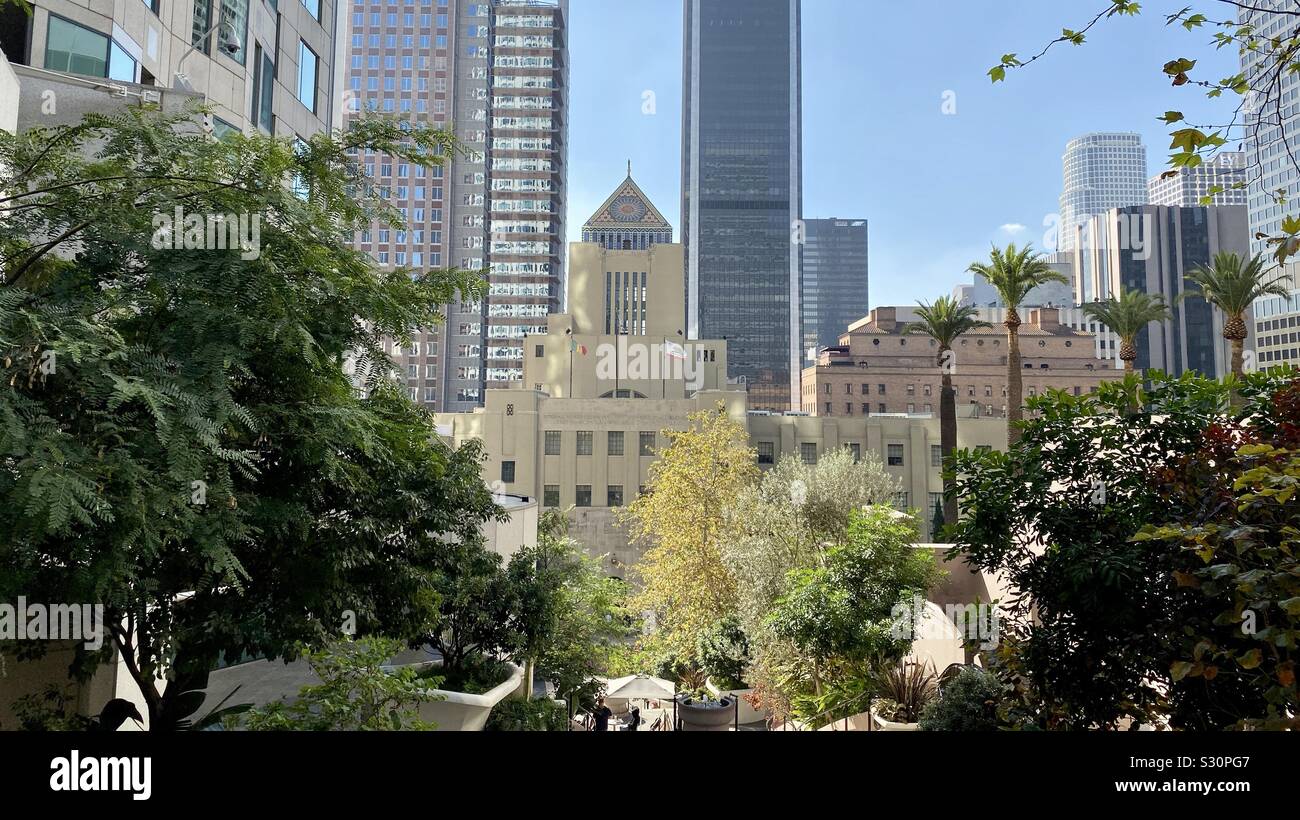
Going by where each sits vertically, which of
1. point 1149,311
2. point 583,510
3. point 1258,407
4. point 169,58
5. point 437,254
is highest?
point 437,254

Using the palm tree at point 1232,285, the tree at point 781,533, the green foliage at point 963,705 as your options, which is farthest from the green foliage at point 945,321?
the green foliage at point 963,705

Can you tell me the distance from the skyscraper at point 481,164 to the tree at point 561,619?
98.7 metres

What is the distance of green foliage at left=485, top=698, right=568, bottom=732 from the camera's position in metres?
10.7

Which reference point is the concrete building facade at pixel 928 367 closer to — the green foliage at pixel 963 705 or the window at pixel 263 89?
the window at pixel 263 89

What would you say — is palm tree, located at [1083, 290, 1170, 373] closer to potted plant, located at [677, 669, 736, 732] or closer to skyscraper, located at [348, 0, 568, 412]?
potted plant, located at [677, 669, 736, 732]

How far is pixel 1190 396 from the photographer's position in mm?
7277

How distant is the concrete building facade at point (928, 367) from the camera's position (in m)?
105

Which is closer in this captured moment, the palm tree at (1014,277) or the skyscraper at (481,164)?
the palm tree at (1014,277)

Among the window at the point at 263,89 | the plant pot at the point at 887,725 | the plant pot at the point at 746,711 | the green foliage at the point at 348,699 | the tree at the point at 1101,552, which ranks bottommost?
the plant pot at the point at 746,711

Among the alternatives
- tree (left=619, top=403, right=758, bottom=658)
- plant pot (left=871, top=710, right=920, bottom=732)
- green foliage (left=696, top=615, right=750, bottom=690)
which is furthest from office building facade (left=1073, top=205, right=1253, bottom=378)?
plant pot (left=871, top=710, right=920, bottom=732)

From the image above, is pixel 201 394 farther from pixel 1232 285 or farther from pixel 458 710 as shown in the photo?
pixel 1232 285
